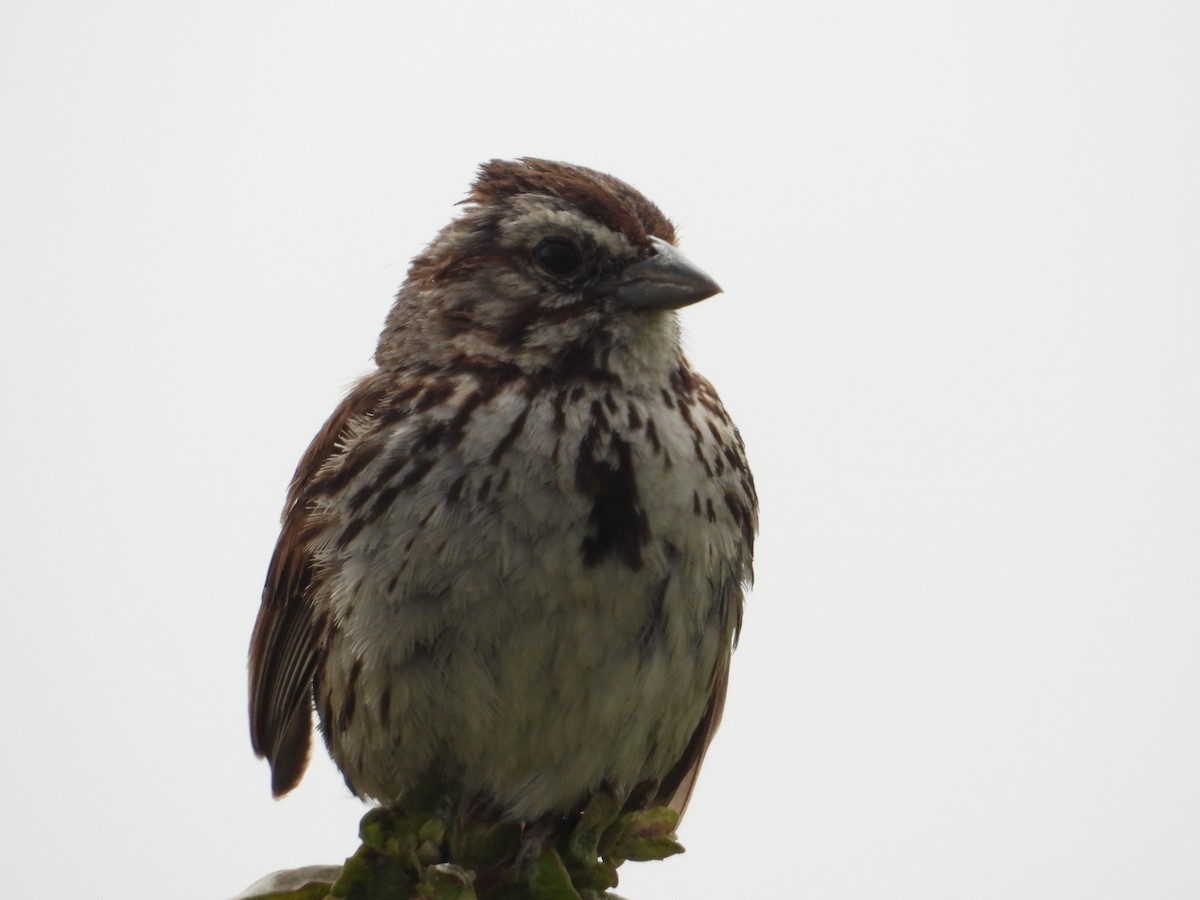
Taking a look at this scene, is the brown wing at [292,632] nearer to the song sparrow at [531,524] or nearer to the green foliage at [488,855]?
the song sparrow at [531,524]

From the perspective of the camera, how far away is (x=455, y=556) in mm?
3629

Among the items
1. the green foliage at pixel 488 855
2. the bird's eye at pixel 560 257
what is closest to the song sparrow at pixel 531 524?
the bird's eye at pixel 560 257

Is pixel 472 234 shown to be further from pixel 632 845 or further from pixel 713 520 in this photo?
pixel 632 845

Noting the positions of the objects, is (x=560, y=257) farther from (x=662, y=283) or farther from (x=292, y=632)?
(x=292, y=632)

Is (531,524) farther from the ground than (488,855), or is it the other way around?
(531,524)

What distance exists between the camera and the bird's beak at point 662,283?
3.79m

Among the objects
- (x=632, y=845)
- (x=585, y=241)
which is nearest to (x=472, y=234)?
(x=585, y=241)

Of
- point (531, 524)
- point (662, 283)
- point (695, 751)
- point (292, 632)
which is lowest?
point (695, 751)

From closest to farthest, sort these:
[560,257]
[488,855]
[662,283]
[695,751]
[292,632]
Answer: [488,855]
[662,283]
[560,257]
[292,632]
[695,751]

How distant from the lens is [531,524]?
11.9 ft

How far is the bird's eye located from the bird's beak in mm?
125

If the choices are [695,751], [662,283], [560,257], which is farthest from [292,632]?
[662,283]

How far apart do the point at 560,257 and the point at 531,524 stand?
0.76 meters

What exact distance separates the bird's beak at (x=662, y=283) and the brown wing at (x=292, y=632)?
2.47 feet
